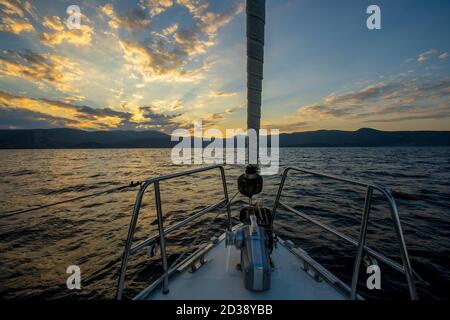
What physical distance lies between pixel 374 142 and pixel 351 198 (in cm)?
20859

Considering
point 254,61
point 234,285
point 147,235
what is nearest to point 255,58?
point 254,61

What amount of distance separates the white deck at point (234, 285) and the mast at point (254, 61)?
4.56ft

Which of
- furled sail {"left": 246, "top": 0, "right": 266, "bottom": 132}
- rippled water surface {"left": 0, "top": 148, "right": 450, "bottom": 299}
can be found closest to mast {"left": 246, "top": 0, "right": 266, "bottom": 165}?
furled sail {"left": 246, "top": 0, "right": 266, "bottom": 132}

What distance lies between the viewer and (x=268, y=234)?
252 cm

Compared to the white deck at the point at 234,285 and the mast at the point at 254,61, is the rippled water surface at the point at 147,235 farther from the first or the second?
the mast at the point at 254,61

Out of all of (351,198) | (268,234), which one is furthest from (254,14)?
(351,198)

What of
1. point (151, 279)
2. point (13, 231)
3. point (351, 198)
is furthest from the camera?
point (351, 198)

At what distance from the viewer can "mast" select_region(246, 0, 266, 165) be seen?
2322 mm

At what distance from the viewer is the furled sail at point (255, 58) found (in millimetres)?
2320

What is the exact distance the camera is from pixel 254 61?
96.7 inches

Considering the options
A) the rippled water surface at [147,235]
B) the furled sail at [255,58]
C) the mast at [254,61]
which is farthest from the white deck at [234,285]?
the furled sail at [255,58]

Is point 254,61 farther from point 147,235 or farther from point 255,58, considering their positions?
point 147,235

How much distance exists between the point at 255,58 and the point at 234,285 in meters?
2.58
